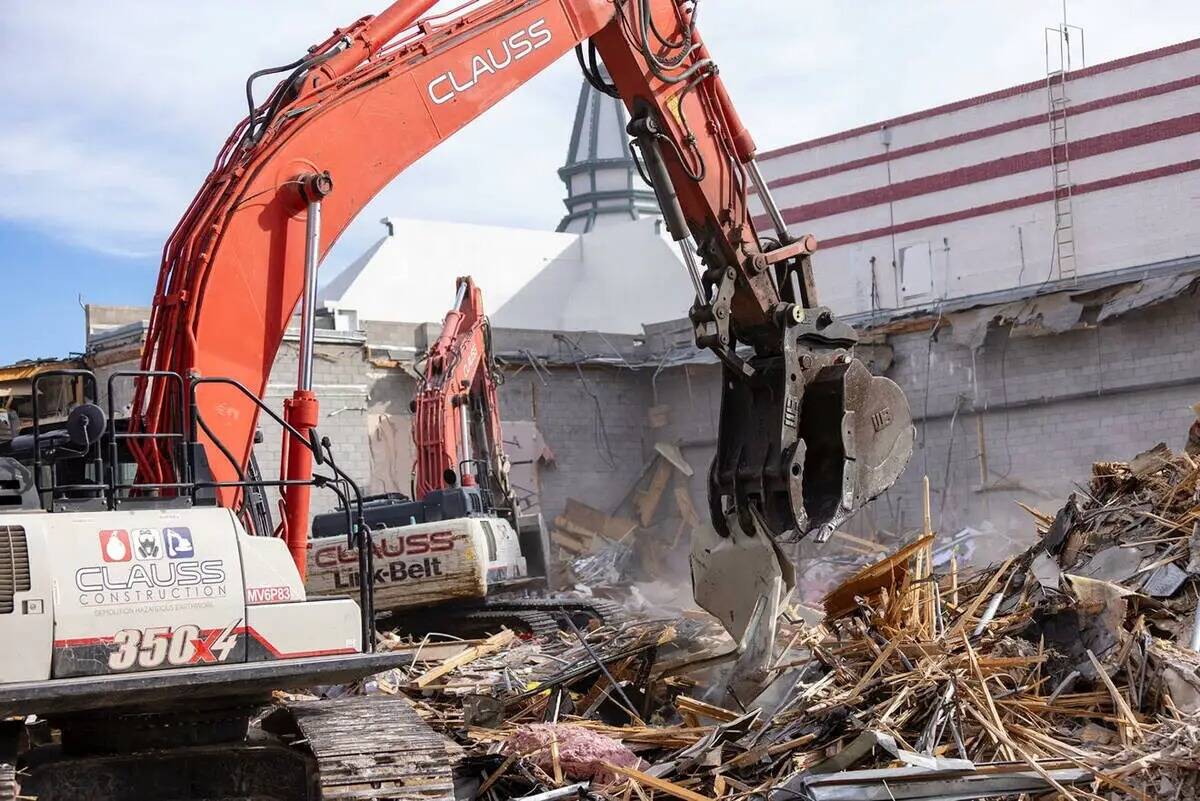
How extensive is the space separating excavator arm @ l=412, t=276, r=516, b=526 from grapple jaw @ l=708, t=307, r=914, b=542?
7.53 metres

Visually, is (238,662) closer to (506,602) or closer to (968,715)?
(968,715)

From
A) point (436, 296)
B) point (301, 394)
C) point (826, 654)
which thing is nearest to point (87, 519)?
point (301, 394)

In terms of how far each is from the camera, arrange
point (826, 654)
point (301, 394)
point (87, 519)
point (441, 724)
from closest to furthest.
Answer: point (87, 519) → point (301, 394) → point (826, 654) → point (441, 724)

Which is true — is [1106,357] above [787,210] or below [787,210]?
below

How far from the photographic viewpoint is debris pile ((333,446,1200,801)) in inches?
289

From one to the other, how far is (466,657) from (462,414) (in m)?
5.98

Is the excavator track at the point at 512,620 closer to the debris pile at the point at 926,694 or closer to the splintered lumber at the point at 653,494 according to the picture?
the debris pile at the point at 926,694

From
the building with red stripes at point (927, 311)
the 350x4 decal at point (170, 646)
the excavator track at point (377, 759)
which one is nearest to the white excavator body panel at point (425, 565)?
the excavator track at point (377, 759)

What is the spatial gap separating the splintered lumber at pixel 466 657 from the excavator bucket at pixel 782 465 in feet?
8.01

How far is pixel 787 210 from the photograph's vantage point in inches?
1405

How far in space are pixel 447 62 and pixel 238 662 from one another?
4133 mm

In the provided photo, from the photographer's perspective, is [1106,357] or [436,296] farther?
[436,296]

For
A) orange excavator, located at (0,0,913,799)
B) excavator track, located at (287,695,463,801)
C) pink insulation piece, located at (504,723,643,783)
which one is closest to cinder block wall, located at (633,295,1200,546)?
orange excavator, located at (0,0,913,799)

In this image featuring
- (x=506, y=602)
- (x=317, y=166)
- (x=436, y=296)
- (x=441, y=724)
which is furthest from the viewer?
(x=436, y=296)
